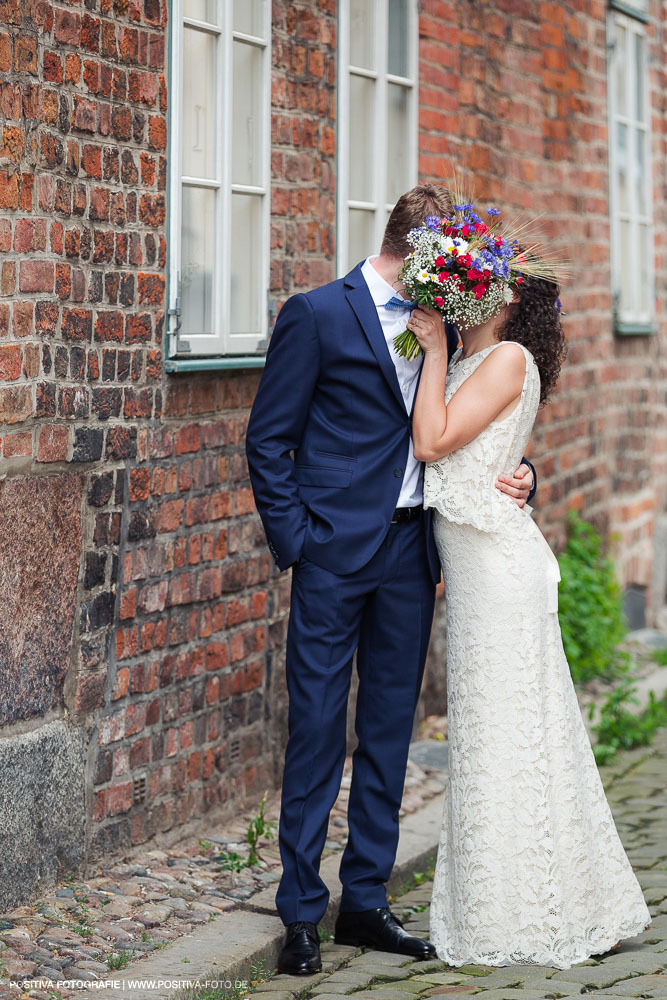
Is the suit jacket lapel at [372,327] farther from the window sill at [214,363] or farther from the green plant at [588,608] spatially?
the green plant at [588,608]

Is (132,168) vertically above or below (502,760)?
above

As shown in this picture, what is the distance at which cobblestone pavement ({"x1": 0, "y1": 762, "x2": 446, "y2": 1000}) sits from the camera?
12.9ft

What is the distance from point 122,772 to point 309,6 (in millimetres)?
2976

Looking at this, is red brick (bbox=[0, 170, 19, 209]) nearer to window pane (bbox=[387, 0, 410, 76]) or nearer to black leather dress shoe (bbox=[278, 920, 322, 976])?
black leather dress shoe (bbox=[278, 920, 322, 976])

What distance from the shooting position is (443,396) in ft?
13.8

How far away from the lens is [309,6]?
5.79 metres

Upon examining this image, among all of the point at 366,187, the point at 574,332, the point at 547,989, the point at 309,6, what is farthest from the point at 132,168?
the point at 574,332

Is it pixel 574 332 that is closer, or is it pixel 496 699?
pixel 496 699

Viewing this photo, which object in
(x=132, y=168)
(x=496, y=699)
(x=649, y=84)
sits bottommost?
(x=496, y=699)

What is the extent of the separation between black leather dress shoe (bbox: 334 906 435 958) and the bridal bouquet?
1618 millimetres

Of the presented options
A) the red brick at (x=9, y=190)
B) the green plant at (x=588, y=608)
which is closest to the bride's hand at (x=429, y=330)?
the red brick at (x=9, y=190)

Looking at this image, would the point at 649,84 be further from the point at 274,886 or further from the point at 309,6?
the point at 274,886

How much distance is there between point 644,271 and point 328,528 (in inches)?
273

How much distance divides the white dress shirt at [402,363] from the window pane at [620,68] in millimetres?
6149
